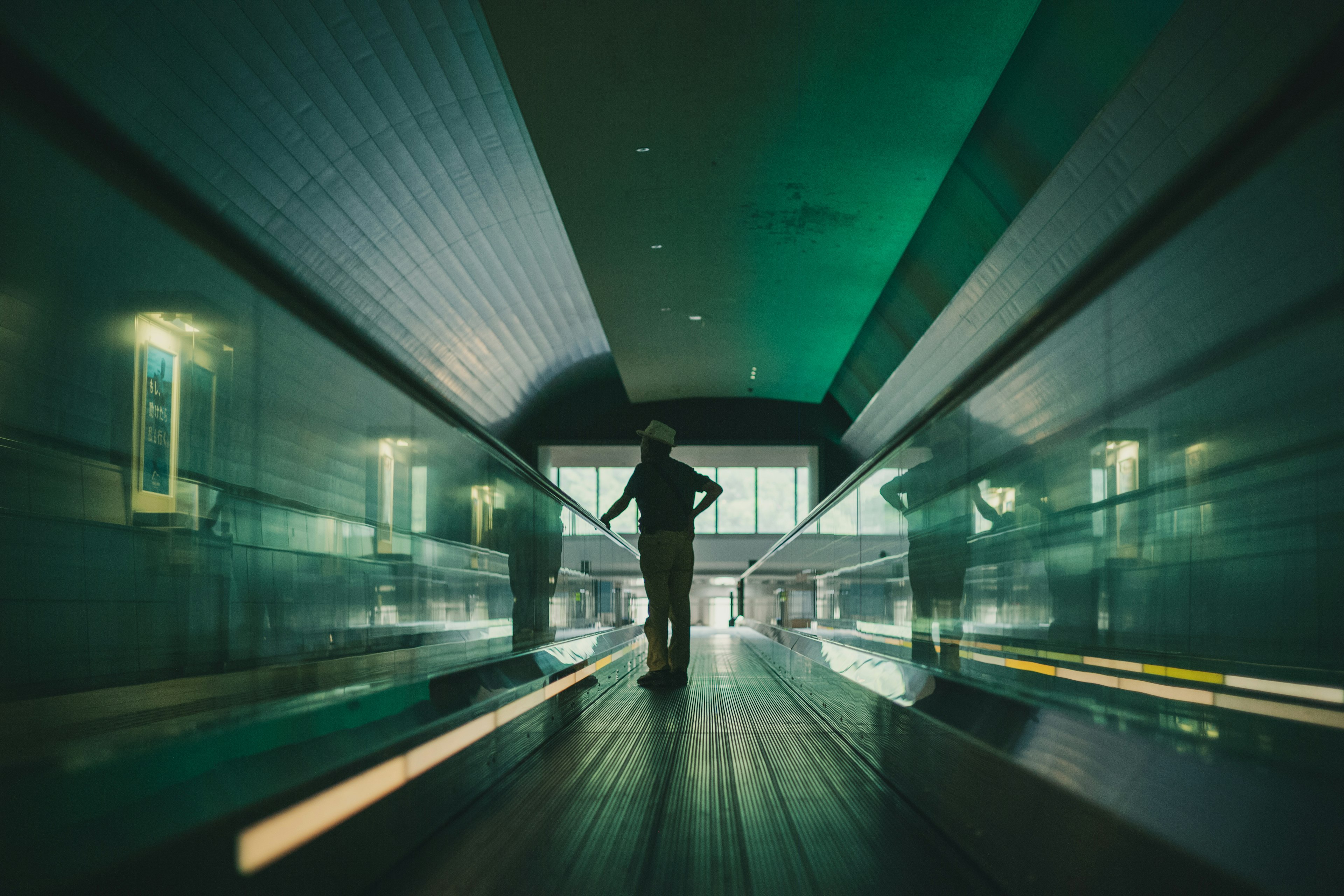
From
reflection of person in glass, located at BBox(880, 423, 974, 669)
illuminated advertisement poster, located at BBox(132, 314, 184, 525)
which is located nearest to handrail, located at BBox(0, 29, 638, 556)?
illuminated advertisement poster, located at BBox(132, 314, 184, 525)

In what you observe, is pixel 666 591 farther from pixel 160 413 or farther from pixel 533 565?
pixel 160 413

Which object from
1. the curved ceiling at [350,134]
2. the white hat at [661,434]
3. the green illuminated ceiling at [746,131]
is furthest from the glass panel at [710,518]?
the white hat at [661,434]

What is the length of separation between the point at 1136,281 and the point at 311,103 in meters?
12.5

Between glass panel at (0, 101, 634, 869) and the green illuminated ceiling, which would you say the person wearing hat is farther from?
the green illuminated ceiling

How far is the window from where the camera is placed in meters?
44.6

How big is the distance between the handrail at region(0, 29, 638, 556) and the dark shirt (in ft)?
15.1

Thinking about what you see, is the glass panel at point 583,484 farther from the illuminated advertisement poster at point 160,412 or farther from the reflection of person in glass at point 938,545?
the illuminated advertisement poster at point 160,412

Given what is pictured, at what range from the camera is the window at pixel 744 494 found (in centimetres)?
4462

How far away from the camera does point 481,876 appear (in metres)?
2.26

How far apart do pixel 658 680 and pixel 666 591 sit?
0.67 metres

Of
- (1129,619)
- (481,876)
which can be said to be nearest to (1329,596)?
(1129,619)

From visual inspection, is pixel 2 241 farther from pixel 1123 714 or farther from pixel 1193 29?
pixel 1193 29

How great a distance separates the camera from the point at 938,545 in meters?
4.05

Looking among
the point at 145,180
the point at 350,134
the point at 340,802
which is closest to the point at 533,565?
the point at 340,802
